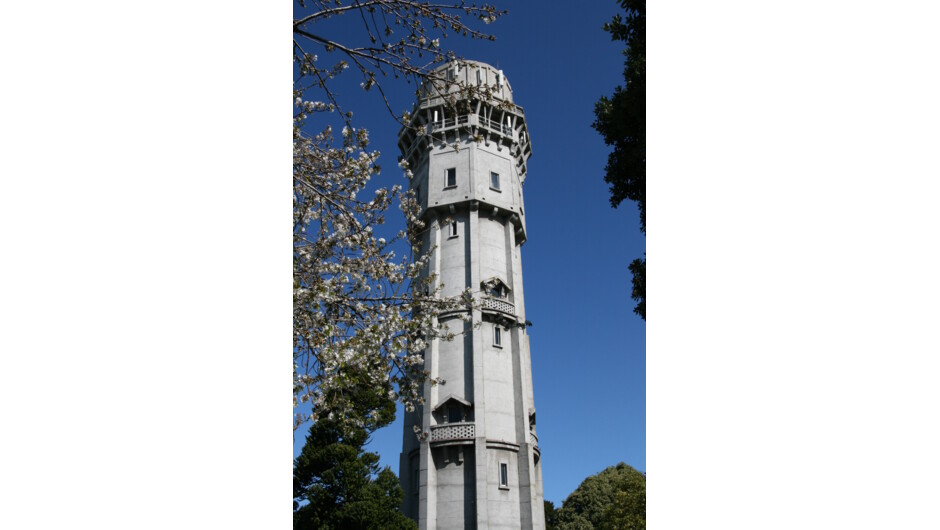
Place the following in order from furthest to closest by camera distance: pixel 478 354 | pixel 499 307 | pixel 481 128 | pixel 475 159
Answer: pixel 481 128, pixel 475 159, pixel 499 307, pixel 478 354

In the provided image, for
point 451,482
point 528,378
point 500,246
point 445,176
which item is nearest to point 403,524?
point 451,482

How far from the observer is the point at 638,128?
35.6 ft

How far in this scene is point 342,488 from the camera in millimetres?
24812

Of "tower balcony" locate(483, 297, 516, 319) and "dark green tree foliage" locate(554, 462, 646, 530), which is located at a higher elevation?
"tower balcony" locate(483, 297, 516, 319)

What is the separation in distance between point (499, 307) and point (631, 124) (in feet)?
60.9

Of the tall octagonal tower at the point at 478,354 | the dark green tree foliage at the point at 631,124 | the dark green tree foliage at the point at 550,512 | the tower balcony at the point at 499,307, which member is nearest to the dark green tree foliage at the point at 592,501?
the dark green tree foliage at the point at 550,512

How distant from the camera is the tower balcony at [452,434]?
25.4 meters

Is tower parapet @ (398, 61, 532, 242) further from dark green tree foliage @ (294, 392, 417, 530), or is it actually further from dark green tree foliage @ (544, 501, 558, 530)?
dark green tree foliage @ (544, 501, 558, 530)

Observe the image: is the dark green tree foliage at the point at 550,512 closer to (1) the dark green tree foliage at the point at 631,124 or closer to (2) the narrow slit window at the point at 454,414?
(2) the narrow slit window at the point at 454,414

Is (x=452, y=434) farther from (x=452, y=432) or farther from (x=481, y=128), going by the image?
(x=481, y=128)

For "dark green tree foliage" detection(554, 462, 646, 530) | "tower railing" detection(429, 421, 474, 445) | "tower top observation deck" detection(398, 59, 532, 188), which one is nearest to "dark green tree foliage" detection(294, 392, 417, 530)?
"tower railing" detection(429, 421, 474, 445)

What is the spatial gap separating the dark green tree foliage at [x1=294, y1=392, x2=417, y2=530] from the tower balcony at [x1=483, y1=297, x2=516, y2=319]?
6500mm

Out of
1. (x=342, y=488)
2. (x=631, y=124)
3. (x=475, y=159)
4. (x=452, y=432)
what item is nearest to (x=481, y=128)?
(x=475, y=159)

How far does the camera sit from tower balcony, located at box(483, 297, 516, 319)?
28406 millimetres
